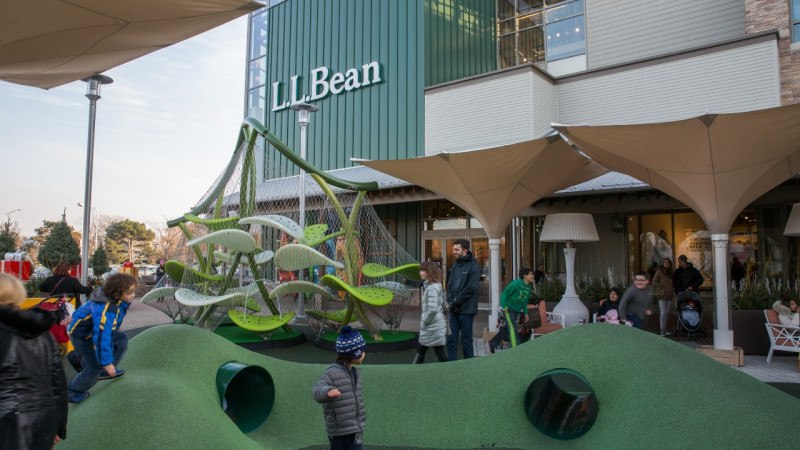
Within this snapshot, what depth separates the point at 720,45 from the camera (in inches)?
455

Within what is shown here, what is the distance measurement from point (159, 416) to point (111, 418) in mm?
274

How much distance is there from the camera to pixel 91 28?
4156mm

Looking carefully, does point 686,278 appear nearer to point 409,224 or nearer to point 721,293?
point 721,293

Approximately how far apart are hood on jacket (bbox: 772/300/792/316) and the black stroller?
124 cm

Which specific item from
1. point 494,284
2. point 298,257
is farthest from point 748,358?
point 298,257

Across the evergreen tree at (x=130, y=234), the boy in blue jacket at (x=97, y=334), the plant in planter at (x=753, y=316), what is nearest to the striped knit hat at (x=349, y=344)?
the boy in blue jacket at (x=97, y=334)

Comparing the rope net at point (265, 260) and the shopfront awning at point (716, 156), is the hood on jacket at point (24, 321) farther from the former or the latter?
the shopfront awning at point (716, 156)

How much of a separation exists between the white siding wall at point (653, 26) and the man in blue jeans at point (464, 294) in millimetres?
10057

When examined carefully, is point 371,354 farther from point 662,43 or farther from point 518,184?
point 662,43

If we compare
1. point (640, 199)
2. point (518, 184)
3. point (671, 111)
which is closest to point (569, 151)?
point (518, 184)

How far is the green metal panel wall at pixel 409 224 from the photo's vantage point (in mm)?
16484

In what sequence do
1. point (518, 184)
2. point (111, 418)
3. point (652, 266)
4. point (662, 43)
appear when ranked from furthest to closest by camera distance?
point (662, 43)
point (652, 266)
point (518, 184)
point (111, 418)

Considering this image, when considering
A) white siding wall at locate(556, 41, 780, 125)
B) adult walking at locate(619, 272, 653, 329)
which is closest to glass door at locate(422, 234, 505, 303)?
white siding wall at locate(556, 41, 780, 125)

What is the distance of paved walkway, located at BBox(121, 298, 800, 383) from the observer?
6.74 metres
